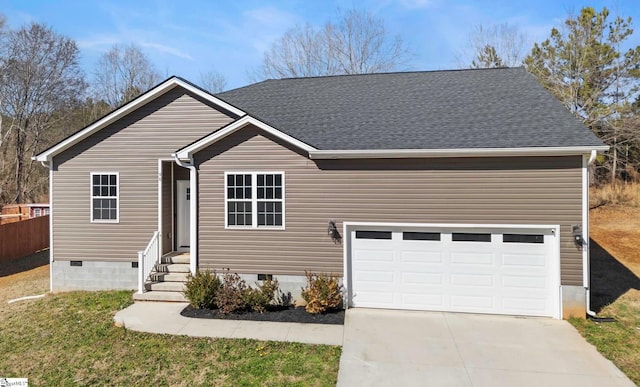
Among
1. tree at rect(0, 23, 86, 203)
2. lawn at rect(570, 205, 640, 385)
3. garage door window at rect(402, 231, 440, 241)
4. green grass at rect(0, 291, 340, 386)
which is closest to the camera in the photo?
green grass at rect(0, 291, 340, 386)

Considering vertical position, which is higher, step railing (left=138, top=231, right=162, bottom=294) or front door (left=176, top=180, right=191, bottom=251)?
front door (left=176, top=180, right=191, bottom=251)

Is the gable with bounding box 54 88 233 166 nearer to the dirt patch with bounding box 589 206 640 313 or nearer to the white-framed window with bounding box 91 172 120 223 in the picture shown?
the white-framed window with bounding box 91 172 120 223

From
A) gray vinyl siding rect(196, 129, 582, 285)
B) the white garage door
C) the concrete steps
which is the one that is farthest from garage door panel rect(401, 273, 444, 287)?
the concrete steps

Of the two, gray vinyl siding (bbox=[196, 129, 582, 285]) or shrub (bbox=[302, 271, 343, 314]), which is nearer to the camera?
gray vinyl siding (bbox=[196, 129, 582, 285])

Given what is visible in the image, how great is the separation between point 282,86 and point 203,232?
6881 mm

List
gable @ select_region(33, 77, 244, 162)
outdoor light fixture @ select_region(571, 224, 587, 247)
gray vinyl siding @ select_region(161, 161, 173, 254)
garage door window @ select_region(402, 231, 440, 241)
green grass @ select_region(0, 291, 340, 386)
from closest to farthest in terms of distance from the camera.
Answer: green grass @ select_region(0, 291, 340, 386) → outdoor light fixture @ select_region(571, 224, 587, 247) → garage door window @ select_region(402, 231, 440, 241) → gable @ select_region(33, 77, 244, 162) → gray vinyl siding @ select_region(161, 161, 173, 254)

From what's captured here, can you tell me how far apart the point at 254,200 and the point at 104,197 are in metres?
4.74

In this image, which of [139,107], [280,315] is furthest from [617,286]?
[139,107]

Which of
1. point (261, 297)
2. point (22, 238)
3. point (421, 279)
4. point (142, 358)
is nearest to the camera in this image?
point (142, 358)

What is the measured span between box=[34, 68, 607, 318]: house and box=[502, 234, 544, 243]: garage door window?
0.03m

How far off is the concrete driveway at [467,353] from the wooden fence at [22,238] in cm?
1510

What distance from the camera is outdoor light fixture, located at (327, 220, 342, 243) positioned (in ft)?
29.0

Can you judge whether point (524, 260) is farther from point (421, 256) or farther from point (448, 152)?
point (448, 152)

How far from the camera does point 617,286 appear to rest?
10.2 m
